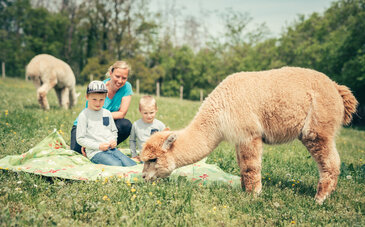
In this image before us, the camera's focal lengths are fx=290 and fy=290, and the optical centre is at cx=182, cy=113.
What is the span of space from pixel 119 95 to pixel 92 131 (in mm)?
1327

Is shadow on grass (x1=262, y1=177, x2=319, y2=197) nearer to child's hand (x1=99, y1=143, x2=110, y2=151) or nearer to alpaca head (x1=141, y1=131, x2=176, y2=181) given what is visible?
alpaca head (x1=141, y1=131, x2=176, y2=181)

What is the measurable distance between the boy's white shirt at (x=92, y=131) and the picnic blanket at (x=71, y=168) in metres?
0.28

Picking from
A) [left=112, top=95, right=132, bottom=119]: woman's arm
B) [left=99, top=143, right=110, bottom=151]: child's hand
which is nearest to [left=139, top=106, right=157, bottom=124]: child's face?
[left=112, top=95, right=132, bottom=119]: woman's arm

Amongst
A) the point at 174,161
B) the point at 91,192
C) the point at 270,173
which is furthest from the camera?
the point at 270,173

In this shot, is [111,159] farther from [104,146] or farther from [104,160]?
[104,146]

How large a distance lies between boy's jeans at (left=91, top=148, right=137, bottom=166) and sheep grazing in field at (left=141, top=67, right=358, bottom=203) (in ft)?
3.08

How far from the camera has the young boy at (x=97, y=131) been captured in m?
5.11

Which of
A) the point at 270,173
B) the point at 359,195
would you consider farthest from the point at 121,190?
the point at 359,195

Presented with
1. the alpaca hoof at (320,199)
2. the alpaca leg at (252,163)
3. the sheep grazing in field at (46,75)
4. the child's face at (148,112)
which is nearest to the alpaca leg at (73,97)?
the sheep grazing in field at (46,75)

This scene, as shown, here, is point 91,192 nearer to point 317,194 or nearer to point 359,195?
point 317,194

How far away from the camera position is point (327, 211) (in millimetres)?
3953

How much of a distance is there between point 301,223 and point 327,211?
64 centimetres

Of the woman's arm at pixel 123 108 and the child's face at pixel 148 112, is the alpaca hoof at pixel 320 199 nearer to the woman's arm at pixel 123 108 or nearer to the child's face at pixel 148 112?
the child's face at pixel 148 112

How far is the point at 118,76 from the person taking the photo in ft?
19.7
